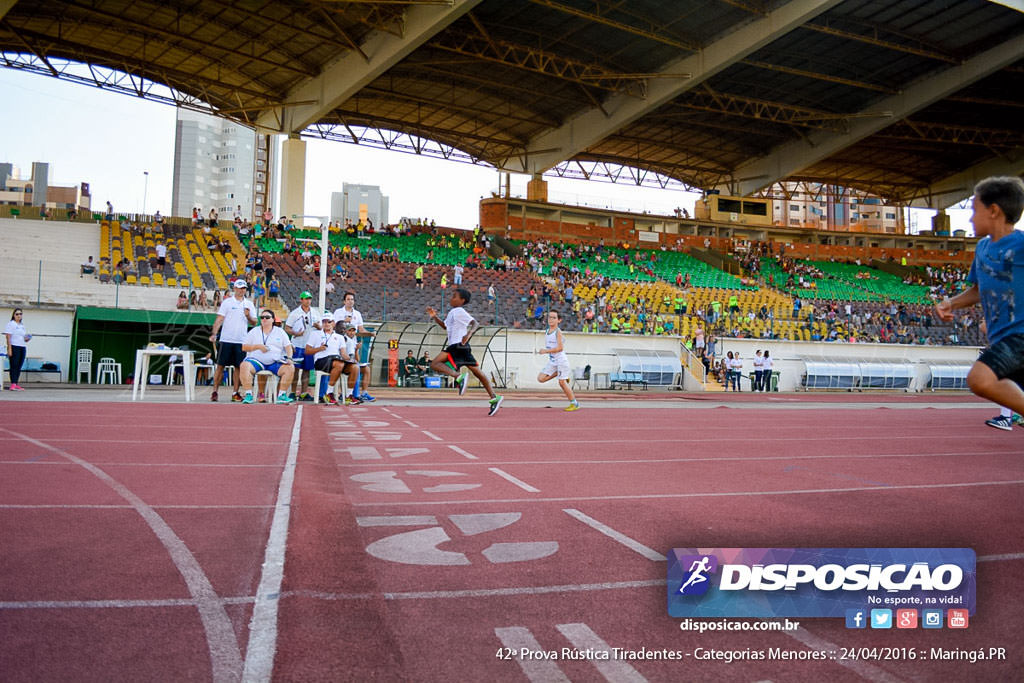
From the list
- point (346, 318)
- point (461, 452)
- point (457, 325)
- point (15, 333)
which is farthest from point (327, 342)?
point (15, 333)

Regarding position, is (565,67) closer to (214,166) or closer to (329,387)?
(329,387)

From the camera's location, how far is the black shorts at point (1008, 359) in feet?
13.1

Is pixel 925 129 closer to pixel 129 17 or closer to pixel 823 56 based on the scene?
pixel 823 56

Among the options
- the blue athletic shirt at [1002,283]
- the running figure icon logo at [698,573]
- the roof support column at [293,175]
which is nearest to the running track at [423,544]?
the running figure icon logo at [698,573]

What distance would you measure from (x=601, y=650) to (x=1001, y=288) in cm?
333

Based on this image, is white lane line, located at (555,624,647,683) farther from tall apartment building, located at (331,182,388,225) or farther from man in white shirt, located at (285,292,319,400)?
tall apartment building, located at (331,182,388,225)

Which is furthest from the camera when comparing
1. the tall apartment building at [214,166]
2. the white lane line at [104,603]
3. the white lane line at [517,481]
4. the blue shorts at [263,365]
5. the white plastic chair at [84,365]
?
the tall apartment building at [214,166]

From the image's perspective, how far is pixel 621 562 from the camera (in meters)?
3.29

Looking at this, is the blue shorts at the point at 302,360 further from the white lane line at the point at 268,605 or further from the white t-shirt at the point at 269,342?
the white lane line at the point at 268,605

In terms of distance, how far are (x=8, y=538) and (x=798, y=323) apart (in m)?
36.9

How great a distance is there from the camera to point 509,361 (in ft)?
91.7

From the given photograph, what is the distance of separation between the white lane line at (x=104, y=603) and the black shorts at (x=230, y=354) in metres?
11.0

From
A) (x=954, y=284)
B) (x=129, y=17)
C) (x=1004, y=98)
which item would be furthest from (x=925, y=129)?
(x=129, y=17)

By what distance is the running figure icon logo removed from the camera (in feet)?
Result: 7.91
